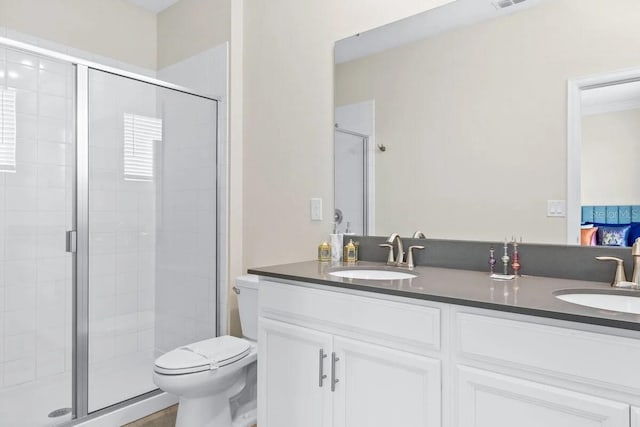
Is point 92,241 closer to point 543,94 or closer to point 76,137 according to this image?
point 76,137

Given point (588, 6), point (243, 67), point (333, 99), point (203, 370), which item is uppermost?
point (243, 67)

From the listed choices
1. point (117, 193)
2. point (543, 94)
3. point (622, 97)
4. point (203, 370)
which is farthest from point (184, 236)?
point (622, 97)

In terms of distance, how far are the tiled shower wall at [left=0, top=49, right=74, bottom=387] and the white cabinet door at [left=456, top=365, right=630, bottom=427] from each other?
1919 mm

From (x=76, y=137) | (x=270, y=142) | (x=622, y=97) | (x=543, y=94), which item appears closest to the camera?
(x=622, y=97)

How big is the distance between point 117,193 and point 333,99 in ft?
4.27

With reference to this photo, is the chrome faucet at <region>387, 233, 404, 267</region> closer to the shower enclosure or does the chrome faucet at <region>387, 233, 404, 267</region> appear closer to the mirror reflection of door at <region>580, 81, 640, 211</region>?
the mirror reflection of door at <region>580, 81, 640, 211</region>

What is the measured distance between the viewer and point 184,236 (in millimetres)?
2594

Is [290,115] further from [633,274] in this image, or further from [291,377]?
[633,274]

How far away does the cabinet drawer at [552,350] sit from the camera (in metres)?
0.93

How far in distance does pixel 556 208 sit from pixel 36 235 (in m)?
2.36

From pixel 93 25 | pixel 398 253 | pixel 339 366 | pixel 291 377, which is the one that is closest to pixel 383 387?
pixel 339 366

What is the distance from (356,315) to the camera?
138 centimetres

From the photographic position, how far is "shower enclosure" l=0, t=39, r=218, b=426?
2.08m

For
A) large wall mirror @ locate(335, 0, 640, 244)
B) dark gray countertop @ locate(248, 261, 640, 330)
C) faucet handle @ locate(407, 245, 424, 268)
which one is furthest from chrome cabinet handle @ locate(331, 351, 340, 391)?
large wall mirror @ locate(335, 0, 640, 244)
